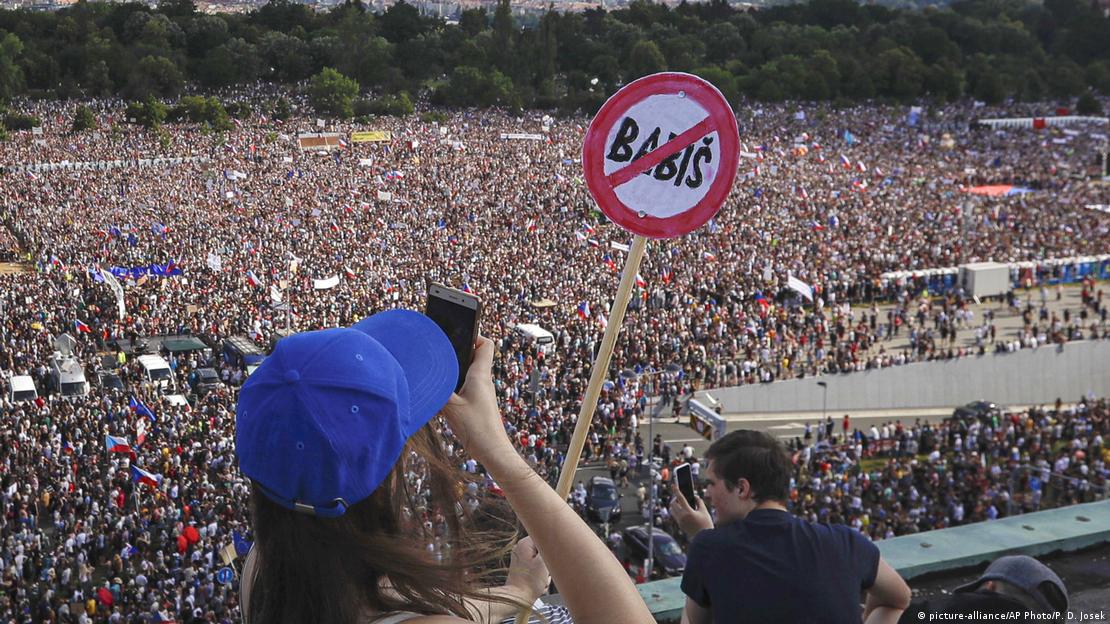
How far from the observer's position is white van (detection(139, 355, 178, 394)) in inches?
507

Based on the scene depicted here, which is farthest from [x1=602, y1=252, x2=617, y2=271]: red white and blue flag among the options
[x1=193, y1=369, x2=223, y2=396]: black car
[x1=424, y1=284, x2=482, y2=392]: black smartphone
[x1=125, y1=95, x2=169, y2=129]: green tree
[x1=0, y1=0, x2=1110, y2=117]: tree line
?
[x1=0, y1=0, x2=1110, y2=117]: tree line

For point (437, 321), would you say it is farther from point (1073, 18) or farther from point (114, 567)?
point (1073, 18)

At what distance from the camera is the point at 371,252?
69.7 feet

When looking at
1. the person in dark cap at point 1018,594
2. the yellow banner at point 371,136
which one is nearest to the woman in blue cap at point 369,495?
the person in dark cap at point 1018,594

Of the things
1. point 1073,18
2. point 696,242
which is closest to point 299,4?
point 696,242

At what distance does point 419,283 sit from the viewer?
18.9 metres

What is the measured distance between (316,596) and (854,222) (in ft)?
83.7

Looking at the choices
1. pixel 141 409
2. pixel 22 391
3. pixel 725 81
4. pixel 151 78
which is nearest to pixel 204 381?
pixel 22 391

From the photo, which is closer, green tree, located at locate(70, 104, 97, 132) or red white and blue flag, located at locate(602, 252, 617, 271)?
red white and blue flag, located at locate(602, 252, 617, 271)

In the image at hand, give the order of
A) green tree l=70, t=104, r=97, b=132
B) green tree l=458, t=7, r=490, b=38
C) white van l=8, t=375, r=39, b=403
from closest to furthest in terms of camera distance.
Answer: white van l=8, t=375, r=39, b=403 < green tree l=70, t=104, r=97, b=132 < green tree l=458, t=7, r=490, b=38

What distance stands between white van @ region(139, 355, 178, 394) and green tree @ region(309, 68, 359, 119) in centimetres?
2877

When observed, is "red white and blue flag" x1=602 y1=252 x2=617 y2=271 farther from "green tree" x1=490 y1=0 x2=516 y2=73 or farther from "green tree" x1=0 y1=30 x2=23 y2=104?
"green tree" x1=490 y1=0 x2=516 y2=73

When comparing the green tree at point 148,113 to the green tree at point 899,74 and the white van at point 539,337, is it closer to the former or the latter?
the white van at point 539,337

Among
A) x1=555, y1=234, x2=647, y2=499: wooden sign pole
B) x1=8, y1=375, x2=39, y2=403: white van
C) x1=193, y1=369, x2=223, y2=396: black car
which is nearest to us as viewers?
x1=555, y1=234, x2=647, y2=499: wooden sign pole
